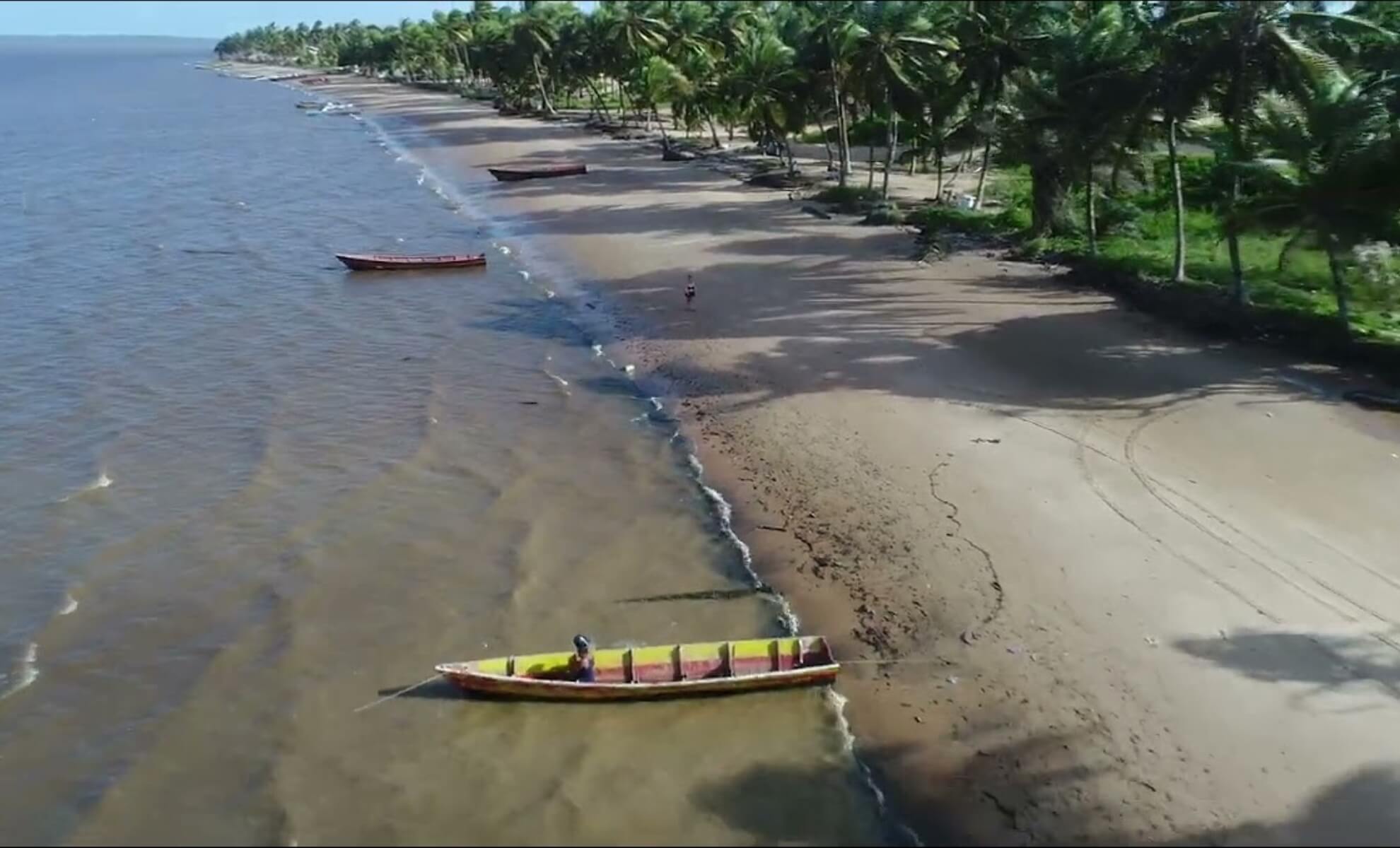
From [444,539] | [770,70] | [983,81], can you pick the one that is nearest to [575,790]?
[444,539]

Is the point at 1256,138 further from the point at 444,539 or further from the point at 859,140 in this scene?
the point at 859,140

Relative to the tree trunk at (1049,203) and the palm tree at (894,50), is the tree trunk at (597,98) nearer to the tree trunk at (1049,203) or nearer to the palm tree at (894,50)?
the palm tree at (894,50)

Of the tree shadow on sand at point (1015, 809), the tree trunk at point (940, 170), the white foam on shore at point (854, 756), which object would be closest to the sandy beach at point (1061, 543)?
the tree shadow on sand at point (1015, 809)

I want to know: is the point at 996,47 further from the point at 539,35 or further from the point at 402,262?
the point at 539,35

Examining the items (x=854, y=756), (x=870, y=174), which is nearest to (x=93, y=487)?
(x=854, y=756)

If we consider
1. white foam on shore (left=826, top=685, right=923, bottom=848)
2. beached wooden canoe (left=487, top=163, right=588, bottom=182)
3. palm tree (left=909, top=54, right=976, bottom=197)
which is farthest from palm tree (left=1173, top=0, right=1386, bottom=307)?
beached wooden canoe (left=487, top=163, right=588, bottom=182)

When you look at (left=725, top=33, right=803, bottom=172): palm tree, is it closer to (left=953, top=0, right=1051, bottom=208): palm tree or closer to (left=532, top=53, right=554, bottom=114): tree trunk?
(left=953, top=0, right=1051, bottom=208): palm tree
